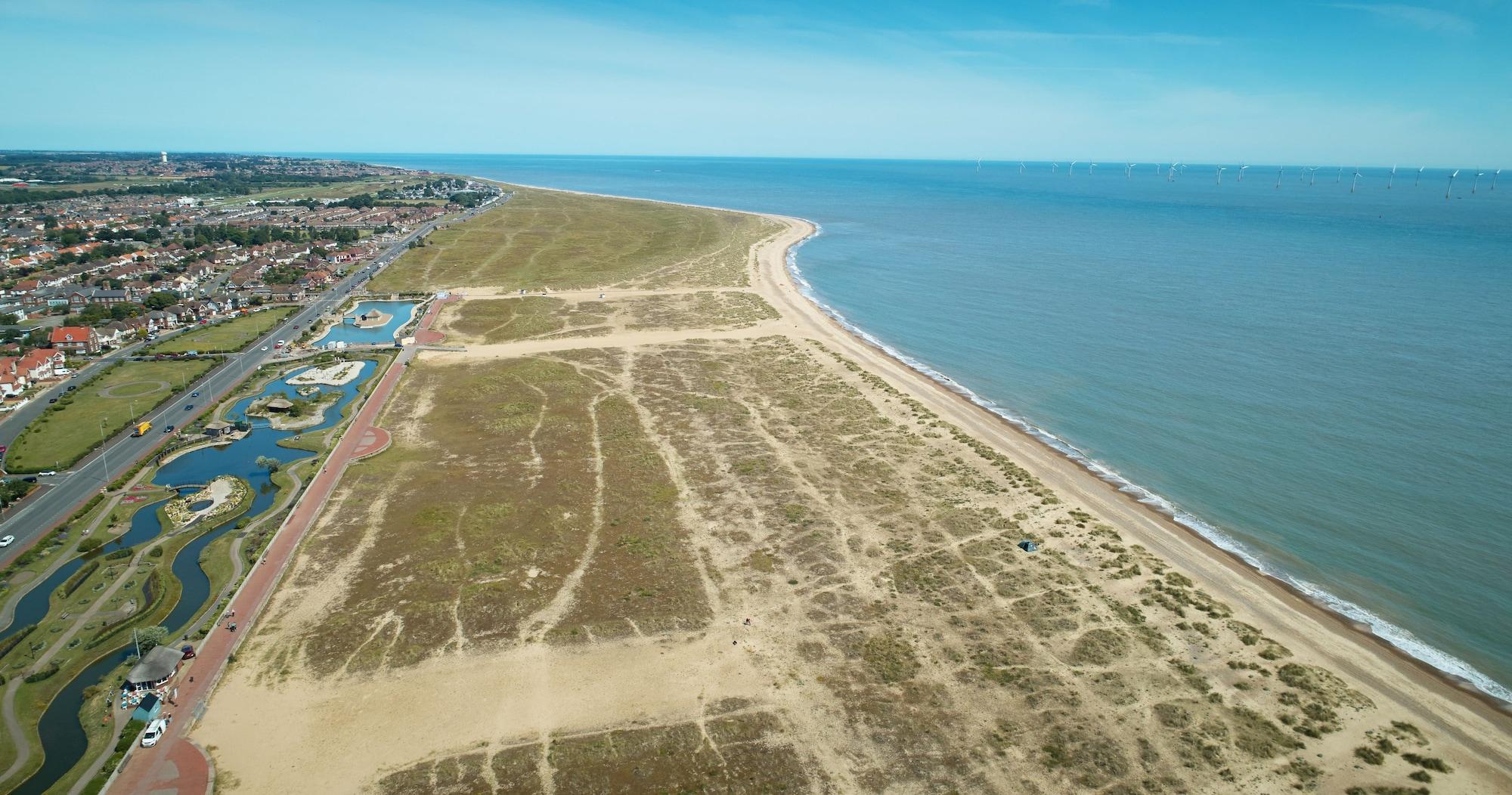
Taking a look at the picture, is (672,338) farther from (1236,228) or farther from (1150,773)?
(1236,228)

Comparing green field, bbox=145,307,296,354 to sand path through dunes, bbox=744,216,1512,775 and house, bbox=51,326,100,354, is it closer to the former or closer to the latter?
house, bbox=51,326,100,354

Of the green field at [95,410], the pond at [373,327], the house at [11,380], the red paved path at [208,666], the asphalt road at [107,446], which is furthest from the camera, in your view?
the pond at [373,327]

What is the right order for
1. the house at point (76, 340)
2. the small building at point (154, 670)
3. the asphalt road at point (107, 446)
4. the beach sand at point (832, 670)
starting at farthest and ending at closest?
the house at point (76, 340)
the asphalt road at point (107, 446)
the small building at point (154, 670)
the beach sand at point (832, 670)

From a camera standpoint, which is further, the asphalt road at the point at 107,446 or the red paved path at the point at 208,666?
the asphalt road at the point at 107,446

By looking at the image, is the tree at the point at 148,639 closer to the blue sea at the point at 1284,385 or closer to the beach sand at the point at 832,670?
the beach sand at the point at 832,670

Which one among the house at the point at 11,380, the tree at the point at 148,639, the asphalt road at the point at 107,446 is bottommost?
the tree at the point at 148,639

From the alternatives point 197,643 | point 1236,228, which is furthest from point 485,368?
point 1236,228

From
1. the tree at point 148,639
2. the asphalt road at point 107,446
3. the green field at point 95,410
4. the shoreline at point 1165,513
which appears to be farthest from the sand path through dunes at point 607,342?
the tree at point 148,639
